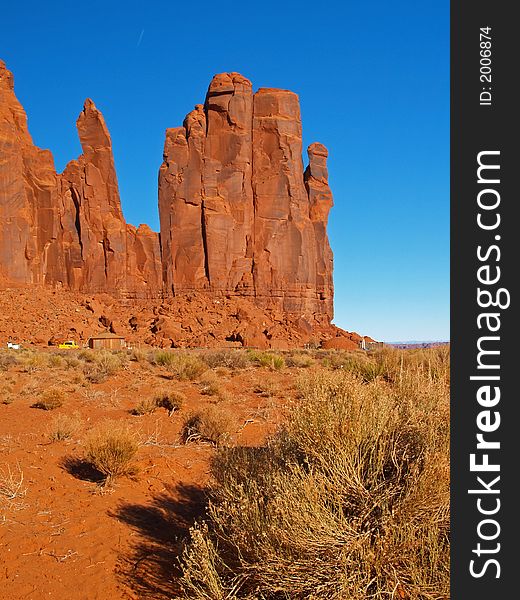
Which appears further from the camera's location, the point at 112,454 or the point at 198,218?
the point at 198,218

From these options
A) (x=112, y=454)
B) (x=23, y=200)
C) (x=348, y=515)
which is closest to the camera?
(x=348, y=515)

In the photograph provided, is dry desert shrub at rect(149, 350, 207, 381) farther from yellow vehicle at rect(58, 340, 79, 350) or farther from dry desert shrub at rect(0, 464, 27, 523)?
yellow vehicle at rect(58, 340, 79, 350)

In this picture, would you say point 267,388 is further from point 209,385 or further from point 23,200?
point 23,200

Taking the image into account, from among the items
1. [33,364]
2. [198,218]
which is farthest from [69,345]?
[33,364]

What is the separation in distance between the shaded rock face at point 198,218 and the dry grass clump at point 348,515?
44969mm

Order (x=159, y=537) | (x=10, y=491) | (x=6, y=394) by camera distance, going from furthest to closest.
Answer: (x=6, y=394) → (x=10, y=491) → (x=159, y=537)

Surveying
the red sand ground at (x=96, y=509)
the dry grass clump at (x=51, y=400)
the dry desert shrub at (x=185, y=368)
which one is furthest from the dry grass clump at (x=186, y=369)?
the dry grass clump at (x=51, y=400)

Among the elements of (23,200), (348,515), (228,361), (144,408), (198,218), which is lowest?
(348,515)

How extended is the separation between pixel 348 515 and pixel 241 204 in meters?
49.8

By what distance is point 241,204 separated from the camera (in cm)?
5200

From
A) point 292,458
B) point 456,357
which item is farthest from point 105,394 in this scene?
point 456,357

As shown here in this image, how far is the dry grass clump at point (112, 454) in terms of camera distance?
22.4 ft

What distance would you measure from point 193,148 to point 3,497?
167 ft

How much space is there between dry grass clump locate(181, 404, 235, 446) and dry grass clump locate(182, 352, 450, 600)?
469cm
